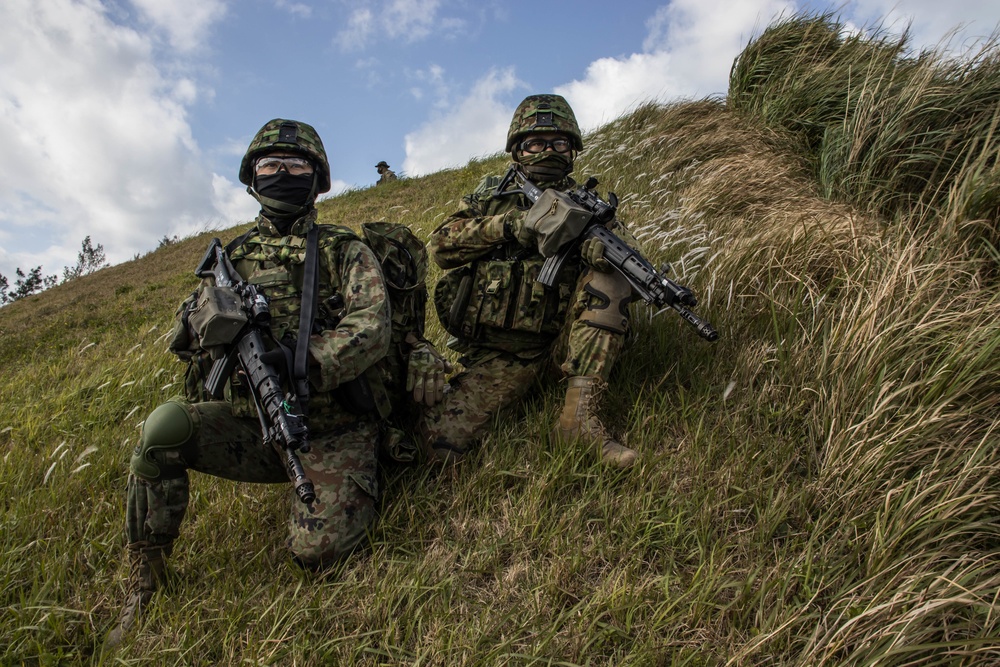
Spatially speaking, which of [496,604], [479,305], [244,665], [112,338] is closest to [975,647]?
[496,604]

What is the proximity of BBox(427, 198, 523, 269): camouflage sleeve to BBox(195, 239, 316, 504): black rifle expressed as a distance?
1.21m

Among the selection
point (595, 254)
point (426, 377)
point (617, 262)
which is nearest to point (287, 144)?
point (426, 377)

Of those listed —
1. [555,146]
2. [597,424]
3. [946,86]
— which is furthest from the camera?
[946,86]

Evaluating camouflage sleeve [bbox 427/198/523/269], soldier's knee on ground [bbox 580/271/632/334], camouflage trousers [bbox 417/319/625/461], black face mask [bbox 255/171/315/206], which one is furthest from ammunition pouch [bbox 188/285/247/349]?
soldier's knee on ground [bbox 580/271/632/334]

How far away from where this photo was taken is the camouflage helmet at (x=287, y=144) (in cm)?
340

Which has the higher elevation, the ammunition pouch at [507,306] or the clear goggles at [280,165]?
the clear goggles at [280,165]

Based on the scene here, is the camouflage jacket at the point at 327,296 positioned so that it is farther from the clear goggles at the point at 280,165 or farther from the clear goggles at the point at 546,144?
the clear goggles at the point at 546,144

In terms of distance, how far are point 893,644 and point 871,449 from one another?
2.82 ft

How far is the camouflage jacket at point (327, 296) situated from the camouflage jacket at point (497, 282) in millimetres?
787

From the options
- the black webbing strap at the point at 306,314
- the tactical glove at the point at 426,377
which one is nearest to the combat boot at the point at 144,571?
the black webbing strap at the point at 306,314

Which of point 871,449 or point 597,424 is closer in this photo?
point 871,449

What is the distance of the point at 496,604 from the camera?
100 inches

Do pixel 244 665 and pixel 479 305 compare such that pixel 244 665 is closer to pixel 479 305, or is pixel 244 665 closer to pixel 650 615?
pixel 650 615

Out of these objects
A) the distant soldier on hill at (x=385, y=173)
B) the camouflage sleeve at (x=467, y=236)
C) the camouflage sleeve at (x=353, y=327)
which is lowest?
the camouflage sleeve at (x=353, y=327)
